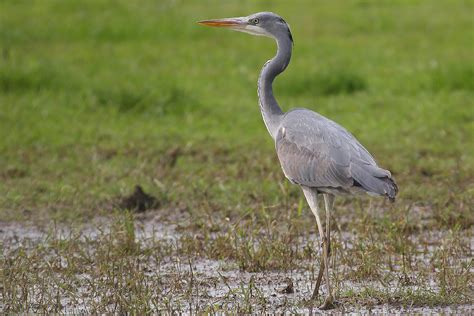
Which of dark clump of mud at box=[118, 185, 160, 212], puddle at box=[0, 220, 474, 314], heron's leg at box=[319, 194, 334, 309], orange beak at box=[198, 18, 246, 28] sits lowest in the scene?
dark clump of mud at box=[118, 185, 160, 212]

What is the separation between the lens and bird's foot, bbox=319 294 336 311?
5281 millimetres

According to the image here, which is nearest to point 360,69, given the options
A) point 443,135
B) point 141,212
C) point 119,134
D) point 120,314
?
point 443,135

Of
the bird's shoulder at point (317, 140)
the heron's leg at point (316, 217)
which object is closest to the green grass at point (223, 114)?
the heron's leg at point (316, 217)

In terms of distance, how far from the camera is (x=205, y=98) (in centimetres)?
1084

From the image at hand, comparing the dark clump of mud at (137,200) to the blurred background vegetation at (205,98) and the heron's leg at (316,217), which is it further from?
the heron's leg at (316,217)

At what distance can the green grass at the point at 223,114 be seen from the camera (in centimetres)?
711

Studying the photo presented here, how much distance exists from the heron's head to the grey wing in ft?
1.88

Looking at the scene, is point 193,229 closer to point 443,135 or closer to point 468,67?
point 443,135

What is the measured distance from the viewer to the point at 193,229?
712 cm

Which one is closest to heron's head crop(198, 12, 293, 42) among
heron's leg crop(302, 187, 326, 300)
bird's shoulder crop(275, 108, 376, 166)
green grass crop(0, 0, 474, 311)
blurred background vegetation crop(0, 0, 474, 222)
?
bird's shoulder crop(275, 108, 376, 166)

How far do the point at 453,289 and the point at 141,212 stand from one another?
2989 millimetres

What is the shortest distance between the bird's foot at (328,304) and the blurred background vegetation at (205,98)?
183 centimetres

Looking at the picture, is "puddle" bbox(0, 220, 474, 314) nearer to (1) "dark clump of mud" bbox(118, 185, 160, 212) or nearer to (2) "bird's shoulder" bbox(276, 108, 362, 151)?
(1) "dark clump of mud" bbox(118, 185, 160, 212)

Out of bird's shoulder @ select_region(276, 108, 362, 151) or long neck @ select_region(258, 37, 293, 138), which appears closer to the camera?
bird's shoulder @ select_region(276, 108, 362, 151)
